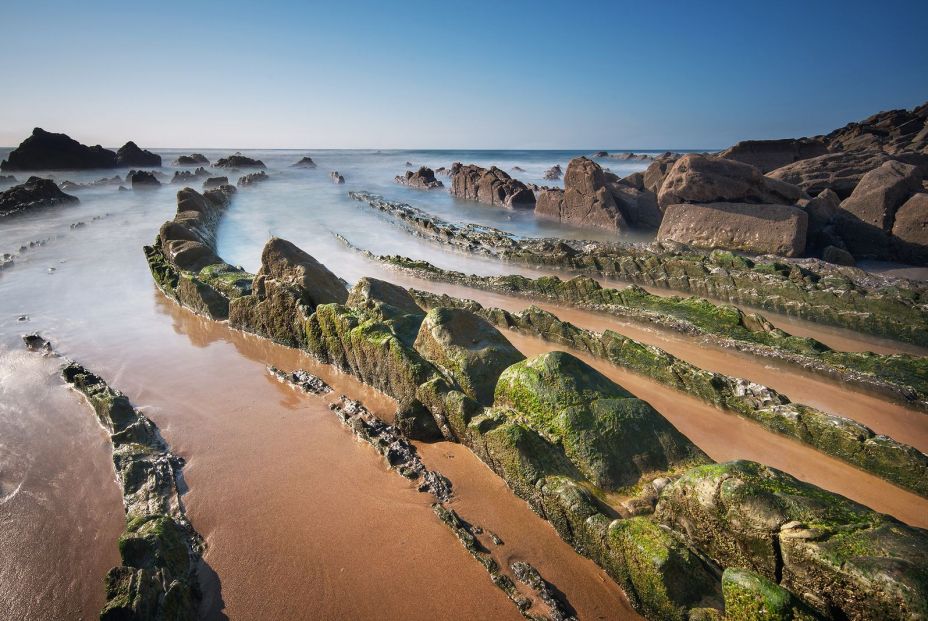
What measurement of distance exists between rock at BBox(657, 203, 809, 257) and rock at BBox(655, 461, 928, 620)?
1069 centimetres

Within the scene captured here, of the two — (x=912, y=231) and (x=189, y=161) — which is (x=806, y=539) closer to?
(x=912, y=231)

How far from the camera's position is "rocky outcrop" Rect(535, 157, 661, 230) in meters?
17.5

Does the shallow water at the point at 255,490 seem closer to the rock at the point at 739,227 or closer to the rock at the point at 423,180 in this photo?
the rock at the point at 739,227

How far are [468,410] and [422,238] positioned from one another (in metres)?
13.8

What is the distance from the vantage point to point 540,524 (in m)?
3.84

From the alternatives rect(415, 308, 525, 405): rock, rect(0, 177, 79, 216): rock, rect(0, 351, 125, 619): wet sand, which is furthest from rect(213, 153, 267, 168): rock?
rect(415, 308, 525, 405): rock

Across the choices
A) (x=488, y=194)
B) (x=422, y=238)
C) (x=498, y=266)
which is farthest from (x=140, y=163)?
(x=498, y=266)

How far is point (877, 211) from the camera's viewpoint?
1203 centimetres

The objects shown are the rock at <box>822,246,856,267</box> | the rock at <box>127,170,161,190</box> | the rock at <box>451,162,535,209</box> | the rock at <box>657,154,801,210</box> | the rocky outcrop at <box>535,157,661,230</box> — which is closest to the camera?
the rock at <box>822,246,856,267</box>

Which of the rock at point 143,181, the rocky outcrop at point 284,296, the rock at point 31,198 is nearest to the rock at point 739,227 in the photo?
the rocky outcrop at point 284,296

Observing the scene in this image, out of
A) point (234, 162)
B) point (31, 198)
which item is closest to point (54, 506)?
point (31, 198)

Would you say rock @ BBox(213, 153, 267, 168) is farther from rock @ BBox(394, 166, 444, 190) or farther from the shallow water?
the shallow water

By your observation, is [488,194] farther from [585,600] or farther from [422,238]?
[585,600]

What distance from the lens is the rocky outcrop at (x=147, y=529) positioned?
2.95 metres
